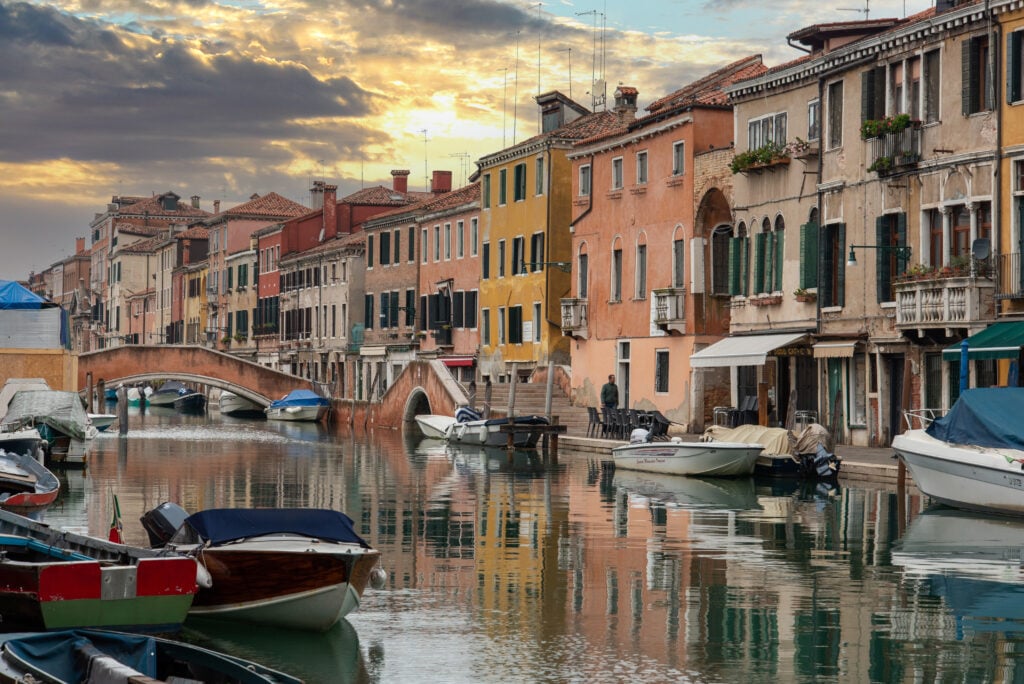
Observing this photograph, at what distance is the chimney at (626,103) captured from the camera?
166 feet

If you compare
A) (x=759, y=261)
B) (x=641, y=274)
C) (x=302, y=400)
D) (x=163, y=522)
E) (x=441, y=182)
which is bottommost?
(x=163, y=522)

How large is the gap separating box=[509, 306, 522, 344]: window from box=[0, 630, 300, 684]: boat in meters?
42.8

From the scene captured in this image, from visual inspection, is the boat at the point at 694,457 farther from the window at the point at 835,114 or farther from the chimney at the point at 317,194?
the chimney at the point at 317,194

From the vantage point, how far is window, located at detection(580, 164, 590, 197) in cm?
4791

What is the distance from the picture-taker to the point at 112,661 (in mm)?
9562

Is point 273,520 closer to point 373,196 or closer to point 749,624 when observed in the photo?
point 749,624

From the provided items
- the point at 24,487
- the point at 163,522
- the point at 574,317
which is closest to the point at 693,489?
the point at 24,487

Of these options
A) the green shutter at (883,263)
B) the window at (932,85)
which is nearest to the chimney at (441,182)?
the green shutter at (883,263)

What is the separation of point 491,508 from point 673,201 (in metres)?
17.9

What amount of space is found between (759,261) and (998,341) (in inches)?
422

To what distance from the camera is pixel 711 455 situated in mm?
30766

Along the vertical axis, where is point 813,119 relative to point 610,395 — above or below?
above

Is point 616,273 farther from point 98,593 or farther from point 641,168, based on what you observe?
point 98,593

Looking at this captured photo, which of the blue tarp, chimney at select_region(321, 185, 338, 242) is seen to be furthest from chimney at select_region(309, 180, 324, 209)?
the blue tarp
